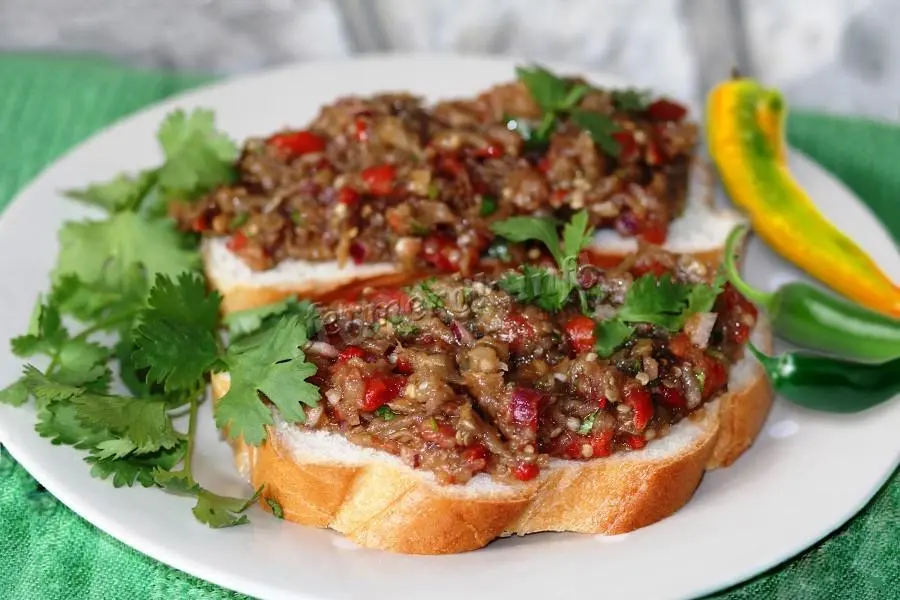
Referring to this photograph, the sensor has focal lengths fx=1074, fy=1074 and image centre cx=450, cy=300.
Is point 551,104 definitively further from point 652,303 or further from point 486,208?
point 652,303

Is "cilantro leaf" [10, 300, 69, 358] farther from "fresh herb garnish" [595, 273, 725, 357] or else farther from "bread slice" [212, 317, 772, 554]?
"fresh herb garnish" [595, 273, 725, 357]

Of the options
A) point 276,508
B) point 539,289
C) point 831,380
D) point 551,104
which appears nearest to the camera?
point 276,508

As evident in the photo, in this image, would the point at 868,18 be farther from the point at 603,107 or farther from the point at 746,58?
the point at 603,107

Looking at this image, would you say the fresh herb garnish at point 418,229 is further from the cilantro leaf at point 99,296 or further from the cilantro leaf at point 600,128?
the cilantro leaf at point 99,296

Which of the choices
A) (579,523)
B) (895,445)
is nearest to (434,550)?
(579,523)

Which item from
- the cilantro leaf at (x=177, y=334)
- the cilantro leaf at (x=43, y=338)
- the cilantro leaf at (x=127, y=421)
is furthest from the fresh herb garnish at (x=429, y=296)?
the cilantro leaf at (x=43, y=338)

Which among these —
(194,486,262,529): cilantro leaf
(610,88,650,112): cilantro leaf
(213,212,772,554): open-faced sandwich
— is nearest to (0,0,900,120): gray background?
(610,88,650,112): cilantro leaf

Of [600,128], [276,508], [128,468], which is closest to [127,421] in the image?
[128,468]
